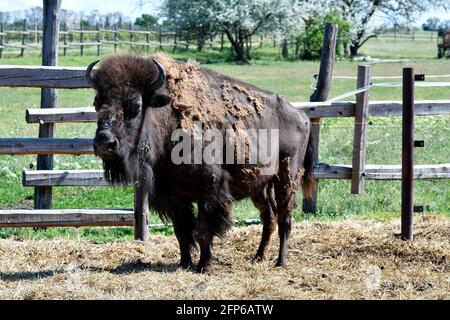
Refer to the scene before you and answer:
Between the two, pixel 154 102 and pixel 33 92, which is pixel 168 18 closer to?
pixel 33 92

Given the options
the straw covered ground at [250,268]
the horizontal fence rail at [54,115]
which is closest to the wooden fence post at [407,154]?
the straw covered ground at [250,268]

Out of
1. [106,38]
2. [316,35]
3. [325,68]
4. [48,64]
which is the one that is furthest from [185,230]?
[106,38]

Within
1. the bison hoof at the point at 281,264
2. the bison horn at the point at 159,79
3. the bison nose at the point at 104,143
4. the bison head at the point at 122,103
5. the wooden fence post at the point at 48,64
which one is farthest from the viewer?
the wooden fence post at the point at 48,64

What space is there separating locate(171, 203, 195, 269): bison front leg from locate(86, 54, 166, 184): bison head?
2.65 feet

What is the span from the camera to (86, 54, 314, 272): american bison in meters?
7.81

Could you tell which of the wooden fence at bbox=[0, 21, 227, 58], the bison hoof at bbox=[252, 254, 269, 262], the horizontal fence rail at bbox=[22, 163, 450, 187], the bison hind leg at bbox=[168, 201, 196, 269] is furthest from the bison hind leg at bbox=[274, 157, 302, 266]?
the wooden fence at bbox=[0, 21, 227, 58]

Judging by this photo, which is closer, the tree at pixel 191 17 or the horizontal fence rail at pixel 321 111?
the horizontal fence rail at pixel 321 111

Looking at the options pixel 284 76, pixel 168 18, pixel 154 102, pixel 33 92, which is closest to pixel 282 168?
pixel 154 102

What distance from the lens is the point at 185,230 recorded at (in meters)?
8.62

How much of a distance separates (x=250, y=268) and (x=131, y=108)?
6.89 ft

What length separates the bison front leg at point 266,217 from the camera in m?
9.02

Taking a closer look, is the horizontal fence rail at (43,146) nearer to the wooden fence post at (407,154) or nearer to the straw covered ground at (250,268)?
the straw covered ground at (250,268)

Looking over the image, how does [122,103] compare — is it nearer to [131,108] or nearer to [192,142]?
[131,108]
